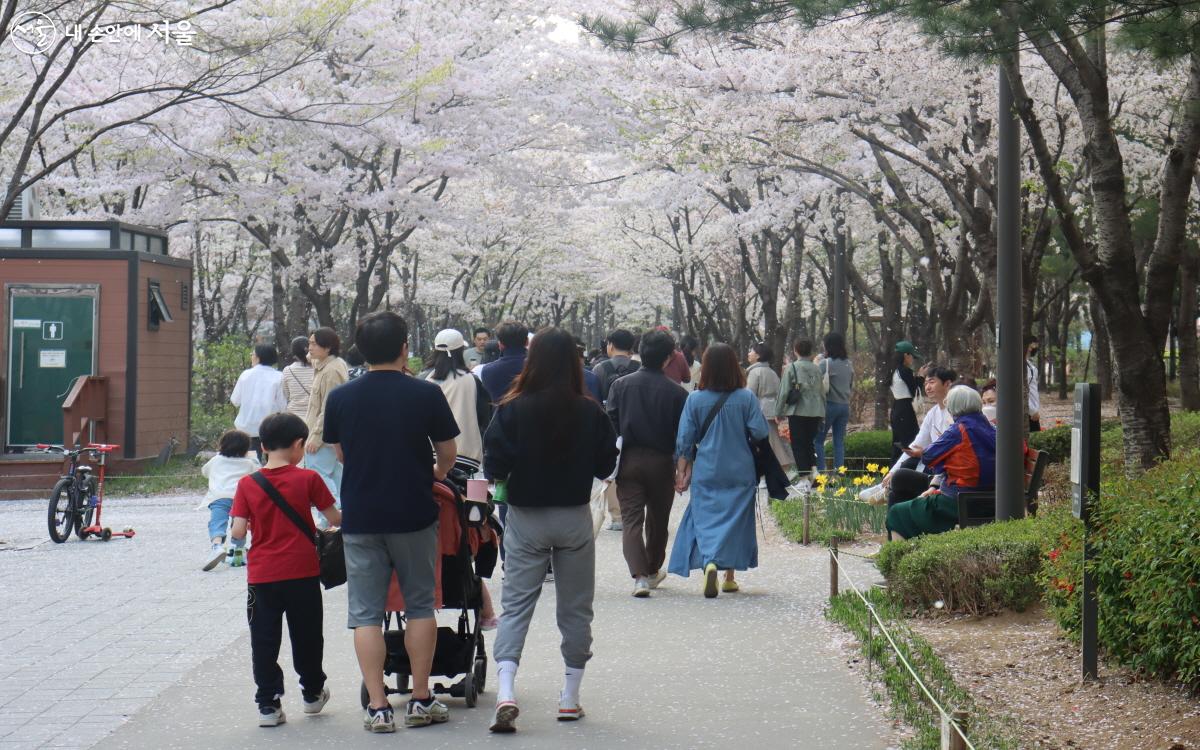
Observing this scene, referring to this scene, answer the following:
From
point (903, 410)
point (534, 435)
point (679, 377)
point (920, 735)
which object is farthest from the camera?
point (903, 410)

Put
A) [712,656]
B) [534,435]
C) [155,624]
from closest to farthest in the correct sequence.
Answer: [534,435] → [712,656] → [155,624]

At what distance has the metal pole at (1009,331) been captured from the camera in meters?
9.05

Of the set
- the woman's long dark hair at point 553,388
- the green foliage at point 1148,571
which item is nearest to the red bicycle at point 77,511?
the woman's long dark hair at point 553,388

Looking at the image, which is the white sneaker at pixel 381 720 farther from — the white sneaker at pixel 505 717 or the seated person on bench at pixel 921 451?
the seated person on bench at pixel 921 451

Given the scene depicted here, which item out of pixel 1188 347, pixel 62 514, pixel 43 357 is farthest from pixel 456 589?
pixel 1188 347

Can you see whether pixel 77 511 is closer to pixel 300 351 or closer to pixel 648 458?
pixel 300 351

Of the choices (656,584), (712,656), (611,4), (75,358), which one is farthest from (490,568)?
(611,4)

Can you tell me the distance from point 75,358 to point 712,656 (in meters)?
13.8

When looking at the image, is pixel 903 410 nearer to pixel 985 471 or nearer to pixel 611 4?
pixel 985 471

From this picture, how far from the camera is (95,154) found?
2356cm

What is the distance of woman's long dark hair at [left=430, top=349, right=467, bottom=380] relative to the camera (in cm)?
947

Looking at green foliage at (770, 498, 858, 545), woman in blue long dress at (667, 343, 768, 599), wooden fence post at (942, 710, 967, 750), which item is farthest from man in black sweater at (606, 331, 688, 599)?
wooden fence post at (942, 710, 967, 750)

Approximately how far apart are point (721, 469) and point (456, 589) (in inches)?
134

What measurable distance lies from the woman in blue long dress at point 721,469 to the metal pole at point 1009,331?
5.17 ft
